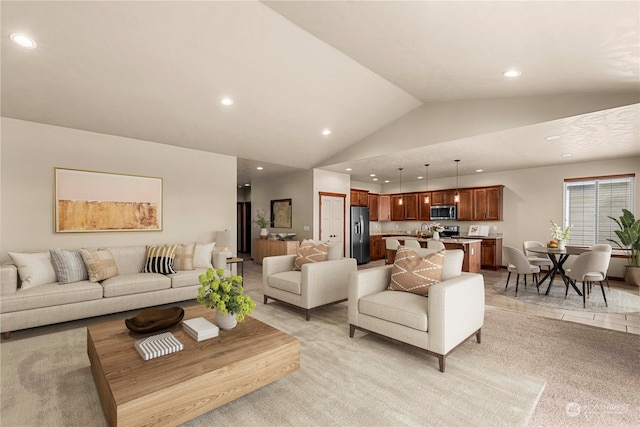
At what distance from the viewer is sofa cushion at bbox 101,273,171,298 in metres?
3.62

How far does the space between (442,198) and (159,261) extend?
7274mm

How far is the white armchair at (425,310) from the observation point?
8.05 feet

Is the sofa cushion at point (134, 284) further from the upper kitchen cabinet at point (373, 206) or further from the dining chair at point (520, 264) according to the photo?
the upper kitchen cabinet at point (373, 206)

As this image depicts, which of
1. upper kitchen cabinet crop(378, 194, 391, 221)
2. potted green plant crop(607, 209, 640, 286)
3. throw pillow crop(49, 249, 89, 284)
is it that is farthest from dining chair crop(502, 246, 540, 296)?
throw pillow crop(49, 249, 89, 284)

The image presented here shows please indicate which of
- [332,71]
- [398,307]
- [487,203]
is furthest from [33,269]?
[487,203]

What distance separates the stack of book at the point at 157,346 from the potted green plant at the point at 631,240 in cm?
751

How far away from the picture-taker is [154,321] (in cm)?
241

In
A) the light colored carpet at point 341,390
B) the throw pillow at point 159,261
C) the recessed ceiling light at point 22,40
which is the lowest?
the light colored carpet at point 341,390

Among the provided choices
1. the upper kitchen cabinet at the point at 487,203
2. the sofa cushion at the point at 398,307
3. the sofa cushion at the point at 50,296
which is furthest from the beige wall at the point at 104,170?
the upper kitchen cabinet at the point at 487,203

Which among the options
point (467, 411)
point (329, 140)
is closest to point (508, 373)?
point (467, 411)

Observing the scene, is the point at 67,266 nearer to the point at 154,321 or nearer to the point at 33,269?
the point at 33,269

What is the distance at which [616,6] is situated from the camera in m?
2.03

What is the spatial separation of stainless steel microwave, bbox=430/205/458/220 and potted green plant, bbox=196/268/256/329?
7.29 m

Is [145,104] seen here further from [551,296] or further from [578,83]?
[551,296]
